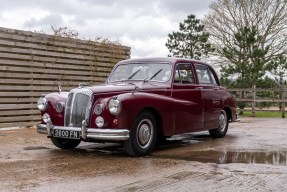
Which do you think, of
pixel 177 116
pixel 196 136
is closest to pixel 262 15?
pixel 196 136

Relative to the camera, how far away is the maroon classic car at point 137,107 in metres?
6.77

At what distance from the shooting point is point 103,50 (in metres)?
14.1

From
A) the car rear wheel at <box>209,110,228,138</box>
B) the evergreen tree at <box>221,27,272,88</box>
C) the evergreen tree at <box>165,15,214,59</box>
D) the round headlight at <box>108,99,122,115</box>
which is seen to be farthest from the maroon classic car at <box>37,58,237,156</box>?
the evergreen tree at <box>165,15,214,59</box>

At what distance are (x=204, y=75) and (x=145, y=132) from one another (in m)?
2.72

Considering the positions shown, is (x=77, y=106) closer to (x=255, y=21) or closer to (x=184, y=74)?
(x=184, y=74)

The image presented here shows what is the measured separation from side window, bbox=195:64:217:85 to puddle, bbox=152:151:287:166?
2.09m

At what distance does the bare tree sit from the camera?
27078 mm

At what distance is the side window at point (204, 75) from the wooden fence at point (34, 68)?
4.74 metres

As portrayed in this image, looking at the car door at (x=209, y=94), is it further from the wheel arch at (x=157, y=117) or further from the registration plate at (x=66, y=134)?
the registration plate at (x=66, y=134)

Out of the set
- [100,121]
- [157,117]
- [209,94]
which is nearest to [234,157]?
[157,117]

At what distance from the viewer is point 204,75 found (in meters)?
9.31

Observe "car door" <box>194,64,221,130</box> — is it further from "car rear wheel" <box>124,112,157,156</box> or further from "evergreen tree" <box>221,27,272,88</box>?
"evergreen tree" <box>221,27,272,88</box>

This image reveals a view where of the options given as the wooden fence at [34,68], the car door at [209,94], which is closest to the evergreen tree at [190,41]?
the wooden fence at [34,68]

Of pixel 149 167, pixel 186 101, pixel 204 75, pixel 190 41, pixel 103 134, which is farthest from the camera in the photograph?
pixel 190 41
